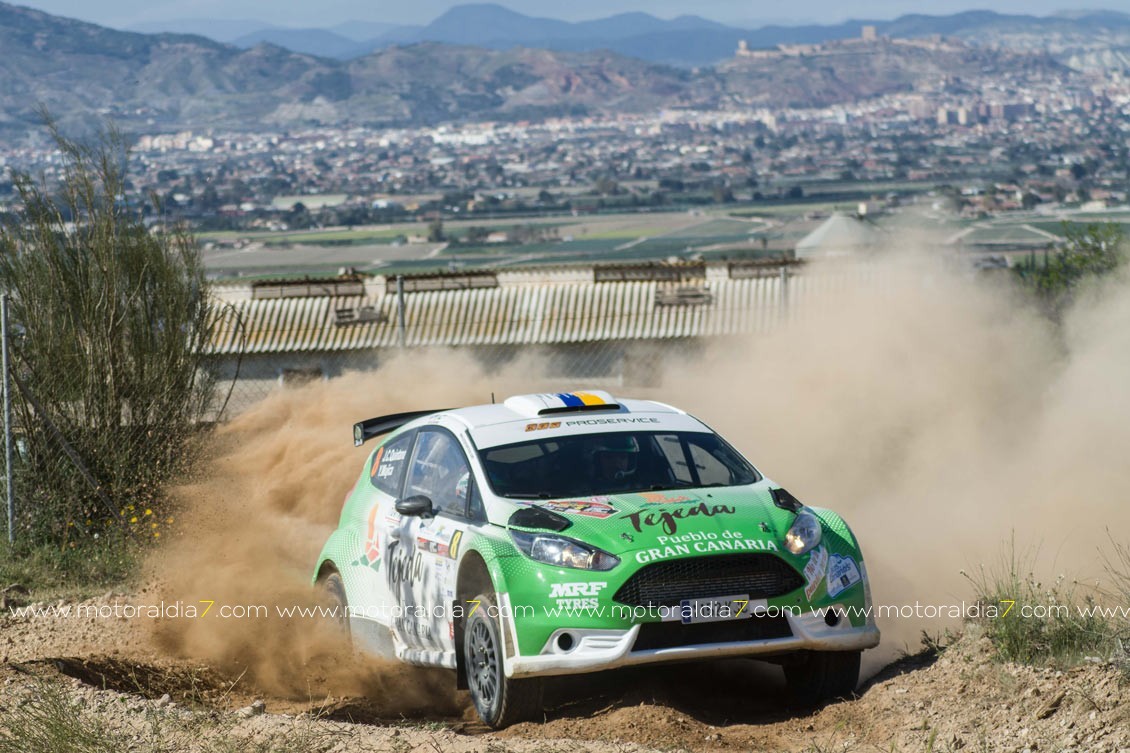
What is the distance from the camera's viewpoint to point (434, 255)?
4774 inches

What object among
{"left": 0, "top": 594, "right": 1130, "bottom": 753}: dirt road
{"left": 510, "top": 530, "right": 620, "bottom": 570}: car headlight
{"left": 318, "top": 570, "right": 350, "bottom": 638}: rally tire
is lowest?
{"left": 318, "top": 570, "right": 350, "bottom": 638}: rally tire

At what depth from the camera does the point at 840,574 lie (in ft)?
23.7

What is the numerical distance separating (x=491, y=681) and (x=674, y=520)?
1217 mm

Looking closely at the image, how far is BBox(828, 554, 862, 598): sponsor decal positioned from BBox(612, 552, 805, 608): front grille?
25 cm

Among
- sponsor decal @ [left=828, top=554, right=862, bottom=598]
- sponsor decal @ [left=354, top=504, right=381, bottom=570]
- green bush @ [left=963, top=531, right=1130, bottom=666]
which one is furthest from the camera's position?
sponsor decal @ [left=354, top=504, right=381, bottom=570]

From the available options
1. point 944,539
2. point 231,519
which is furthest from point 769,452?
point 231,519

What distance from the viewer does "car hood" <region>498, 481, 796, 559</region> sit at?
6.99m

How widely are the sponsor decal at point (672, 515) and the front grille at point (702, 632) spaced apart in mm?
473

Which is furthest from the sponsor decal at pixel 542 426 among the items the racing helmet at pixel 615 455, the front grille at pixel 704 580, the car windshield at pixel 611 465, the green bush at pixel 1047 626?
the green bush at pixel 1047 626

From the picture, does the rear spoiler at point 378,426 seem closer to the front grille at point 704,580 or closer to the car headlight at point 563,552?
the car headlight at point 563,552

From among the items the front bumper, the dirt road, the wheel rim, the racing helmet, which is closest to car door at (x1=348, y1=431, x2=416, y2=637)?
the dirt road

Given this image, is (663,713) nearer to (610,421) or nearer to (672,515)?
(672,515)

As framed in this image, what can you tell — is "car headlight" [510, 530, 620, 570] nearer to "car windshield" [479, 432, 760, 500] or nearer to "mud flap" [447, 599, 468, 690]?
"car windshield" [479, 432, 760, 500]

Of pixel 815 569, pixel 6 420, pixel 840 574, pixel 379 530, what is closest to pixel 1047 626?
pixel 840 574
